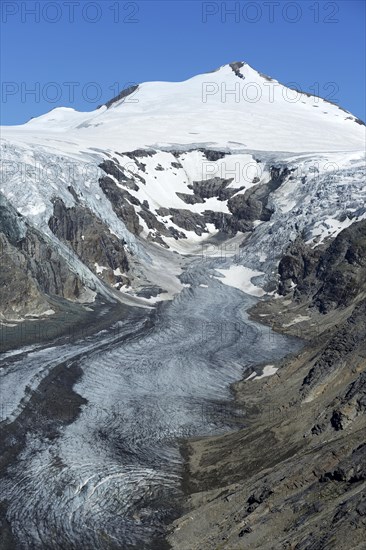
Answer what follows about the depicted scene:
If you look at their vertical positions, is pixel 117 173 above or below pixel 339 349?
above

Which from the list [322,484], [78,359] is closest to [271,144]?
[78,359]

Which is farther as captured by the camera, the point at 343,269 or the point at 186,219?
the point at 186,219

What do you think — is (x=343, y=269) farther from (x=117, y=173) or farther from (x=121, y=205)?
(x=117, y=173)

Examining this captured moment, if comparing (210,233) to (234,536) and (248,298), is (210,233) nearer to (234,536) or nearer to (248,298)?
(248,298)

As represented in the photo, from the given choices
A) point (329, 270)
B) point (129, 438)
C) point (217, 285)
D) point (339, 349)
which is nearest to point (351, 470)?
point (129, 438)

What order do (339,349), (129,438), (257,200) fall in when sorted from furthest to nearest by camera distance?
1. (257,200)
2. (339,349)
3. (129,438)

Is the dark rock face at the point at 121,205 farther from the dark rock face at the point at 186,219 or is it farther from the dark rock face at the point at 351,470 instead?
the dark rock face at the point at 351,470

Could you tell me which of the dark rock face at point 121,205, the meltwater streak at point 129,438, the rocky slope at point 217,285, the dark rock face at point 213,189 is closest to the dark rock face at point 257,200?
the rocky slope at point 217,285
